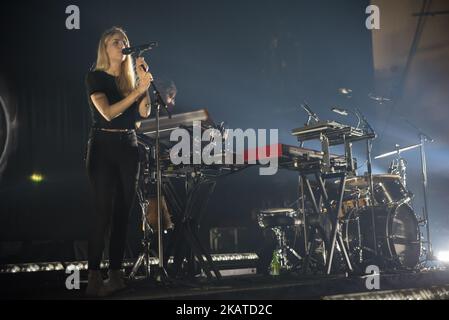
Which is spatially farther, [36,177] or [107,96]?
[36,177]

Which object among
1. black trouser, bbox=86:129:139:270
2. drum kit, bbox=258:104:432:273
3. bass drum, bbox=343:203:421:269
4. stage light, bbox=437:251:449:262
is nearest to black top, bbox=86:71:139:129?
black trouser, bbox=86:129:139:270

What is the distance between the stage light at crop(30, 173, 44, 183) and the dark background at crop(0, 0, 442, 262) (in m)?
0.04

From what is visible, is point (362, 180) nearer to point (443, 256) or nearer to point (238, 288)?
point (443, 256)

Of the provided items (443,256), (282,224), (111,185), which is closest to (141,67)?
(111,185)

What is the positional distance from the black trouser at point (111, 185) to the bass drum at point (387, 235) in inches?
120

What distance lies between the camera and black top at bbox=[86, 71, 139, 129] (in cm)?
330

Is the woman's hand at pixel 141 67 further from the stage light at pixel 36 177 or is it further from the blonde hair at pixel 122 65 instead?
the stage light at pixel 36 177

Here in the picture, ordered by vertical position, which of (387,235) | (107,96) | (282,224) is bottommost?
(387,235)

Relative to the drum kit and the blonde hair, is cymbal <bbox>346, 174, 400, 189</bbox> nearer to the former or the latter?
the drum kit

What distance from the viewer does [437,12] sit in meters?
8.41

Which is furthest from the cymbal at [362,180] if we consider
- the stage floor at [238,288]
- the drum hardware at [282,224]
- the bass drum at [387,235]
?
the stage floor at [238,288]

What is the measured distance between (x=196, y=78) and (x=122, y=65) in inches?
138

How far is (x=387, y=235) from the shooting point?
5.53 meters
